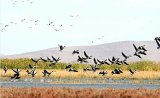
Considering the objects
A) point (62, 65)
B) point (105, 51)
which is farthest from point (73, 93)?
point (105, 51)

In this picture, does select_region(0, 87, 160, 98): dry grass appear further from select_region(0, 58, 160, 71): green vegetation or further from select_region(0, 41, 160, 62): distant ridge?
select_region(0, 41, 160, 62): distant ridge

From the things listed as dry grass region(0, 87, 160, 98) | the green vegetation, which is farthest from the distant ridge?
dry grass region(0, 87, 160, 98)

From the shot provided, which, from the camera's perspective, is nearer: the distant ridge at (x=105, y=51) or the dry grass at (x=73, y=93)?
the dry grass at (x=73, y=93)

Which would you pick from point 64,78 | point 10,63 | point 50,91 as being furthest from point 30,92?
point 10,63

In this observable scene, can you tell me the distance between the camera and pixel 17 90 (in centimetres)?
2011

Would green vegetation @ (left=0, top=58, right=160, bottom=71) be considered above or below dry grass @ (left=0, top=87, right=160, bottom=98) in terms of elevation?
above

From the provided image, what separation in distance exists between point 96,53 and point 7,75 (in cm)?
11781

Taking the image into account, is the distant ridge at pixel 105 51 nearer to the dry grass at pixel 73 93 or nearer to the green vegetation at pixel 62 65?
the green vegetation at pixel 62 65

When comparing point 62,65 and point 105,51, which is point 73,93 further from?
point 105,51

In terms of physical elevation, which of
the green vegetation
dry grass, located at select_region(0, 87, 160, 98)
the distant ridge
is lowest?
dry grass, located at select_region(0, 87, 160, 98)

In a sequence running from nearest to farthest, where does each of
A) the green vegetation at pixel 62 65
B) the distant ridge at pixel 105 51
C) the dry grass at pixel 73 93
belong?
the dry grass at pixel 73 93, the green vegetation at pixel 62 65, the distant ridge at pixel 105 51

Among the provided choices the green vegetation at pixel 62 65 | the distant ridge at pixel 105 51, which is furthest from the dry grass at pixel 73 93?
the distant ridge at pixel 105 51

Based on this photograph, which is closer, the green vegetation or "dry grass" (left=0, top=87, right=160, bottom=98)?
"dry grass" (left=0, top=87, right=160, bottom=98)

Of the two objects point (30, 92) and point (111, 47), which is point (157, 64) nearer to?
point (30, 92)
